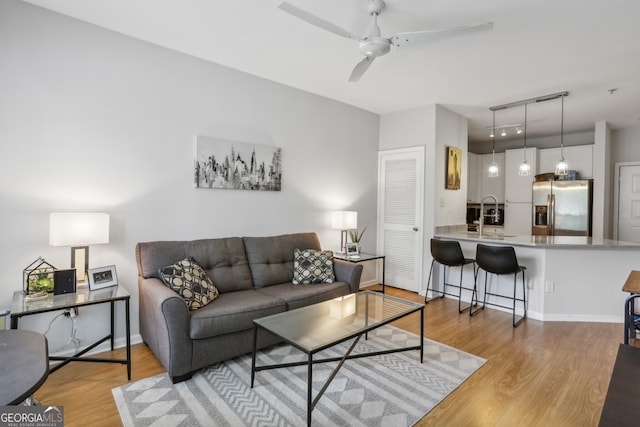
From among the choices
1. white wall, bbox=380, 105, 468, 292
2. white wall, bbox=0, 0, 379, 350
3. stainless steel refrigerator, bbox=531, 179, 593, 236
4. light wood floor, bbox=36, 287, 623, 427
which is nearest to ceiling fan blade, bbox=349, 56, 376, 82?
white wall, bbox=0, 0, 379, 350

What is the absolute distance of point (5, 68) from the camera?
231 centimetres

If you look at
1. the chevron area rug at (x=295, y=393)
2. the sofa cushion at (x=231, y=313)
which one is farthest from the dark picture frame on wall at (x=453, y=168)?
Result: the sofa cushion at (x=231, y=313)

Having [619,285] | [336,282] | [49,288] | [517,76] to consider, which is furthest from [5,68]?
[619,285]

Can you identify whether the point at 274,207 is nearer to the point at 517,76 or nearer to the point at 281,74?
the point at 281,74

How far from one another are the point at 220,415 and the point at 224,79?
9.77 ft

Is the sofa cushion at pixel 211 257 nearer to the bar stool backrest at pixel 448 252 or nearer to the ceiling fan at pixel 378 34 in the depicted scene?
the ceiling fan at pixel 378 34

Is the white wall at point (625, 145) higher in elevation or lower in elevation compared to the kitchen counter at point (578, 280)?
higher

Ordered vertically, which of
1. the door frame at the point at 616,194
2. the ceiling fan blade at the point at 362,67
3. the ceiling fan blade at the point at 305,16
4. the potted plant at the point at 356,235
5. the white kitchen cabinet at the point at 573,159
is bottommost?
the potted plant at the point at 356,235

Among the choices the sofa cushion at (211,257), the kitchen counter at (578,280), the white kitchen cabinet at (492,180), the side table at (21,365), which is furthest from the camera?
the white kitchen cabinet at (492,180)

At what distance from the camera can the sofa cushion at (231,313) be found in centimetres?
231

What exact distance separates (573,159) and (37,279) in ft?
24.3

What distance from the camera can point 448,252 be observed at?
158 inches

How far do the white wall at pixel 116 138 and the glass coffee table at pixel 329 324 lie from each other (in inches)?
56.3

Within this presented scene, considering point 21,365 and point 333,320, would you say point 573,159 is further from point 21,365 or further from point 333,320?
point 21,365
